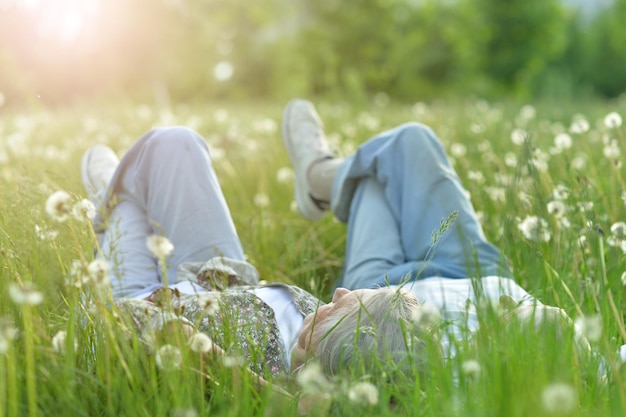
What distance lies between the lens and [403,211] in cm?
286

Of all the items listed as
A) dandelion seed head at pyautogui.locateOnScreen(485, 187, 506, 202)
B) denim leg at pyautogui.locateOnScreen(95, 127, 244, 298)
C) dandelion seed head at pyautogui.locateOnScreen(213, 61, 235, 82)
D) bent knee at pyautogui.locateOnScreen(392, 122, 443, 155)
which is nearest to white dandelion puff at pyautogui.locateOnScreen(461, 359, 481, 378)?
denim leg at pyautogui.locateOnScreen(95, 127, 244, 298)

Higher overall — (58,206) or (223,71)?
(223,71)

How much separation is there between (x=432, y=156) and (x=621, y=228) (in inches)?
34.5

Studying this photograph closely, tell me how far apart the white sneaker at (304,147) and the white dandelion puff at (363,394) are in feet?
6.71

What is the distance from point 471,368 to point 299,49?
98.2 feet

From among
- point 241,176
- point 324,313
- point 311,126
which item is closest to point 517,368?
point 324,313

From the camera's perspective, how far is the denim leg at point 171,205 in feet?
8.61

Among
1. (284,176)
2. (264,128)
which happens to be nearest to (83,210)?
(284,176)

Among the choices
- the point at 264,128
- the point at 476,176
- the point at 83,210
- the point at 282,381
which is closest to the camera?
the point at 83,210

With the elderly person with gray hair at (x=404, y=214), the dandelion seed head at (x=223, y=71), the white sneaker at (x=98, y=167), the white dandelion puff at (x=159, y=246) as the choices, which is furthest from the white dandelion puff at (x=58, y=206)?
the dandelion seed head at (x=223, y=71)

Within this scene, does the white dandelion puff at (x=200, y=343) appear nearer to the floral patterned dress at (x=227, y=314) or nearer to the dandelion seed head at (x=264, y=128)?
the floral patterned dress at (x=227, y=314)

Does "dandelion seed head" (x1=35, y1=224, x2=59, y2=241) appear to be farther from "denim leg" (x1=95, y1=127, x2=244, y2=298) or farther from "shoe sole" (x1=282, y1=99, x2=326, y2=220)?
"shoe sole" (x1=282, y1=99, x2=326, y2=220)

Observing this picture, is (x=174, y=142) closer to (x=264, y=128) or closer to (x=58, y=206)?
(x=58, y=206)

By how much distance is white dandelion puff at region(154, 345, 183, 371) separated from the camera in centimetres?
137
